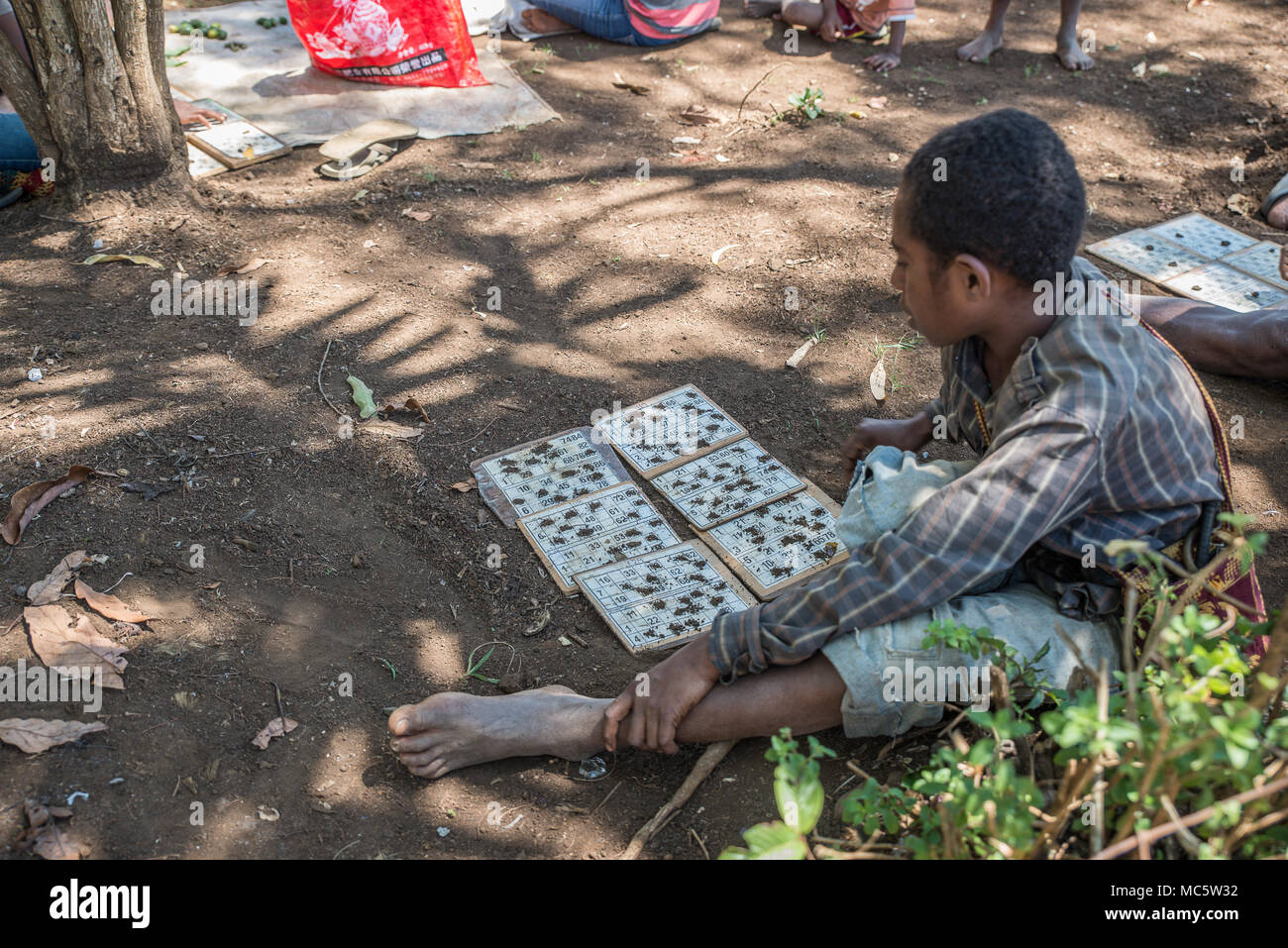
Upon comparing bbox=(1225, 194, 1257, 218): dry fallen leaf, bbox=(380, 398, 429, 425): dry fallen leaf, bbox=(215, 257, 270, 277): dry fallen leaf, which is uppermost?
bbox=(215, 257, 270, 277): dry fallen leaf

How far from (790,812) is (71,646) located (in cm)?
182

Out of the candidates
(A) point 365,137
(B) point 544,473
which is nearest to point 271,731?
(B) point 544,473

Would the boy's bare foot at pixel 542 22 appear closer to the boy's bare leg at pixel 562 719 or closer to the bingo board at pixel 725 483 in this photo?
the bingo board at pixel 725 483

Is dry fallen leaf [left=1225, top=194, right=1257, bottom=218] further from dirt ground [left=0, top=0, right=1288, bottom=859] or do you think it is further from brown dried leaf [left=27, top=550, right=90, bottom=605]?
brown dried leaf [left=27, top=550, right=90, bottom=605]

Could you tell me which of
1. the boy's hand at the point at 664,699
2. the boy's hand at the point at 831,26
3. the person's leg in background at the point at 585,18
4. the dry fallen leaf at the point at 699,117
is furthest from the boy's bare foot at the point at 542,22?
the boy's hand at the point at 664,699

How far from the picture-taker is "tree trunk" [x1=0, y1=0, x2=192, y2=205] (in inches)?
146

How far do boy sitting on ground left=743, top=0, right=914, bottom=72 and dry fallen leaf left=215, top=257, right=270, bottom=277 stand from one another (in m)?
3.77

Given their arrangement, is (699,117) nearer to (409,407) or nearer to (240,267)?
(240,267)

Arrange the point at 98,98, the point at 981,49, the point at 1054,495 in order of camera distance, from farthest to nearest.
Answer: the point at 981,49
the point at 98,98
the point at 1054,495

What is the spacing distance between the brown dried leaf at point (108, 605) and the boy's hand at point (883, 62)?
16.5 ft

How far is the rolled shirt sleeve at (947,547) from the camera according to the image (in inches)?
73.7

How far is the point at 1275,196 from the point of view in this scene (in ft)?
14.7

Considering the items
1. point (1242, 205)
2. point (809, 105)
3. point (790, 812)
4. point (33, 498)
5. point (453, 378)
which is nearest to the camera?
point (790, 812)

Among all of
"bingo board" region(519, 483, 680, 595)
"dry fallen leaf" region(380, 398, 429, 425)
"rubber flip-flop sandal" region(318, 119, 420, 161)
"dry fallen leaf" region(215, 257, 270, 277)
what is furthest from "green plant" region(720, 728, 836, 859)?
"rubber flip-flop sandal" region(318, 119, 420, 161)
